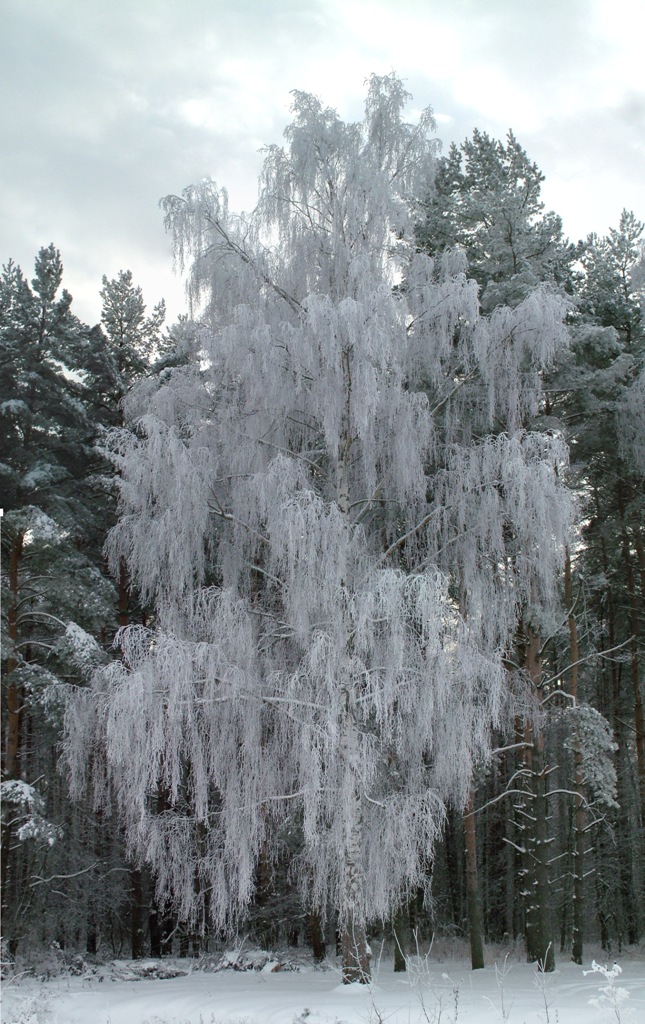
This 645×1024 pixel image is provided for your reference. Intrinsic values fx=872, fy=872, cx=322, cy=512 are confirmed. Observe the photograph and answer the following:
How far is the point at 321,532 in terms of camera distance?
9.29 m

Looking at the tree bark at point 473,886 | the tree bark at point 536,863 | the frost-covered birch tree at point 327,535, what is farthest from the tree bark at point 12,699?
the tree bark at point 536,863

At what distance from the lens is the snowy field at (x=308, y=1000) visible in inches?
286

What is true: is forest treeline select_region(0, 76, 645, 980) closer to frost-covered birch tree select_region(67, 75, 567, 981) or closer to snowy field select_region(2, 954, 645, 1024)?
frost-covered birch tree select_region(67, 75, 567, 981)

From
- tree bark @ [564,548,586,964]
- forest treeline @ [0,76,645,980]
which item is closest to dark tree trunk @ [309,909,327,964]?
forest treeline @ [0,76,645,980]

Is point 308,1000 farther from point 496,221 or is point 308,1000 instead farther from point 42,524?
point 496,221

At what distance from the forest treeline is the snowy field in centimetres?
67

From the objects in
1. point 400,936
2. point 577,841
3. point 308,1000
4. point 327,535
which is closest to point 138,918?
point 400,936

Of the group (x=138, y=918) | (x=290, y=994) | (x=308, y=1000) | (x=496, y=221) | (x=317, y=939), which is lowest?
(x=317, y=939)

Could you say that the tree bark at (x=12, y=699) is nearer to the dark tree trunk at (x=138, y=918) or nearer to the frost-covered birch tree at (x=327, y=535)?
the frost-covered birch tree at (x=327, y=535)

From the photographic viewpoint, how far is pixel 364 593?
29.6 ft

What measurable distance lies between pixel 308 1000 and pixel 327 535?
4530 mm

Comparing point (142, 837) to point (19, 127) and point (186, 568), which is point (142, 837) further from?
point (19, 127)

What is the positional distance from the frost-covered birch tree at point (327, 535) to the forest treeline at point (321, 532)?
0.04 metres

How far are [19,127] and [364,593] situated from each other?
6.31m
